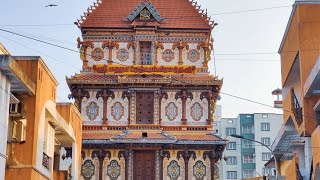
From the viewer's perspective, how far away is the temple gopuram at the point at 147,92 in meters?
49.5

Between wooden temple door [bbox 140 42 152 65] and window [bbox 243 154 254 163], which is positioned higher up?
wooden temple door [bbox 140 42 152 65]

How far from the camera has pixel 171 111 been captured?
51531 mm

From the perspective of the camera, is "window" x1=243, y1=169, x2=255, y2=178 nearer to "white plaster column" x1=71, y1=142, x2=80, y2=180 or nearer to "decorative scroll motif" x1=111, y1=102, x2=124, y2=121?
"decorative scroll motif" x1=111, y1=102, x2=124, y2=121

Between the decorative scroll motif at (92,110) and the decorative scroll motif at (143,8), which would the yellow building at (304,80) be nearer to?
the decorative scroll motif at (143,8)

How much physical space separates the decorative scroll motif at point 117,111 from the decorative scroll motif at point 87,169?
411 cm

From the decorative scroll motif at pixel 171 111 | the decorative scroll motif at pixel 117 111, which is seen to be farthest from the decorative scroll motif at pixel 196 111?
the decorative scroll motif at pixel 117 111

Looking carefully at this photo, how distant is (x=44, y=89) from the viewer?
86.8 ft

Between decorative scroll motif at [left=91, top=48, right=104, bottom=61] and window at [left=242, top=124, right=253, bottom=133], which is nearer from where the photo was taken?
decorative scroll motif at [left=91, top=48, right=104, bottom=61]

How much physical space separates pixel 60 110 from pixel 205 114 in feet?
71.3

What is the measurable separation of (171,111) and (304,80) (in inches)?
909

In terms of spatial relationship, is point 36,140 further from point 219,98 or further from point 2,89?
point 219,98

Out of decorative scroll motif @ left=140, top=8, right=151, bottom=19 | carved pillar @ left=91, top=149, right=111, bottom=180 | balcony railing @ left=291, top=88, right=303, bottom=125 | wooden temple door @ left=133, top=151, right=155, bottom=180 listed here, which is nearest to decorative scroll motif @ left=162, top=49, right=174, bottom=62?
decorative scroll motif @ left=140, top=8, right=151, bottom=19

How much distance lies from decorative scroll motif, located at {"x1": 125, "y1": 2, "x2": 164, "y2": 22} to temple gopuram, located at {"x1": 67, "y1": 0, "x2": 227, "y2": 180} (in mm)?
82

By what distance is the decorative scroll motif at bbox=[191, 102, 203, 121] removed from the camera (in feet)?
168
